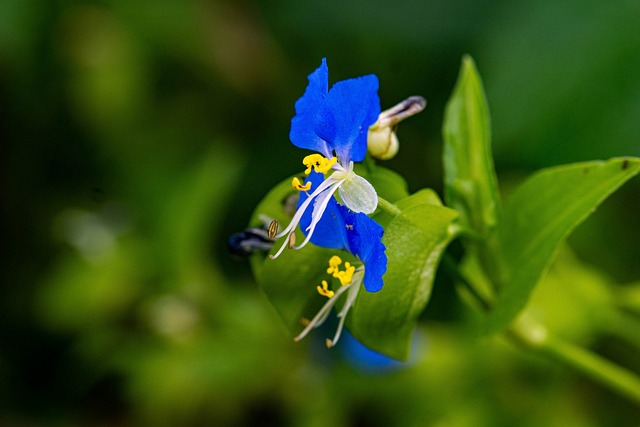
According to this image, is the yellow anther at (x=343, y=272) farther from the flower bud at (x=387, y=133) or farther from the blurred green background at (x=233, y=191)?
the blurred green background at (x=233, y=191)

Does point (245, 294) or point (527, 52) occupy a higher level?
point (527, 52)

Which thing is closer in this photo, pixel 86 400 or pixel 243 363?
pixel 243 363

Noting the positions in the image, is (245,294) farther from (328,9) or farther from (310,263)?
(310,263)

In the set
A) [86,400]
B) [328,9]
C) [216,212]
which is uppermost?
[328,9]

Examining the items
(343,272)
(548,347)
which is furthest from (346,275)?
(548,347)

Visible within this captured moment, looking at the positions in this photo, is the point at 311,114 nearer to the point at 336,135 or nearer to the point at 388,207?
the point at 336,135

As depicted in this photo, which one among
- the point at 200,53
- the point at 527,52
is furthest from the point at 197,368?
the point at 527,52
